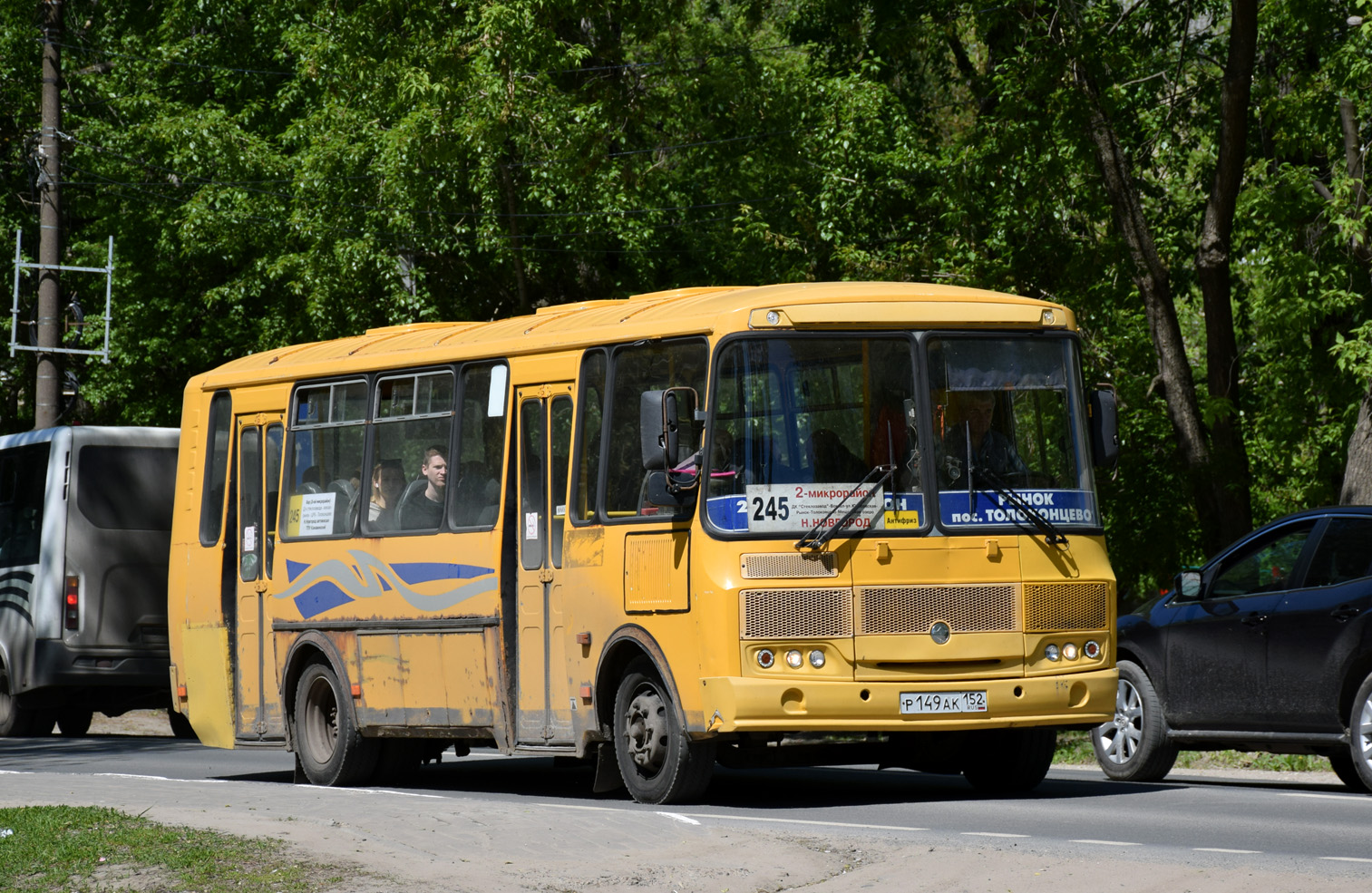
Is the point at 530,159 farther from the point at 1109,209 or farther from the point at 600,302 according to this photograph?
the point at 600,302

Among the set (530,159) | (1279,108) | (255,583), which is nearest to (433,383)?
(255,583)

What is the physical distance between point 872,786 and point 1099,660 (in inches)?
93.4

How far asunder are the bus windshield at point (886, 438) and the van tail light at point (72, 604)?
441 inches

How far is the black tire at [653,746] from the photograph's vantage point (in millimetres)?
11422

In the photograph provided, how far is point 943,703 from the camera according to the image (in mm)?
11156

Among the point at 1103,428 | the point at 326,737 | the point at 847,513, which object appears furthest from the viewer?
the point at 326,737

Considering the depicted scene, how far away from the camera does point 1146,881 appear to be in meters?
8.14

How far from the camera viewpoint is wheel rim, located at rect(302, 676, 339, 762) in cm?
1467

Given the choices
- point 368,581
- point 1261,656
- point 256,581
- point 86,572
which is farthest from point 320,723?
point 86,572

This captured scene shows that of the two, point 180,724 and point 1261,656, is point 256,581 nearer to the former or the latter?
point 1261,656

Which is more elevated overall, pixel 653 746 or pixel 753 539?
pixel 753 539

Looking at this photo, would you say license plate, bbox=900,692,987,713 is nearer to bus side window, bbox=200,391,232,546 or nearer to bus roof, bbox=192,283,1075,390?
bus roof, bbox=192,283,1075,390

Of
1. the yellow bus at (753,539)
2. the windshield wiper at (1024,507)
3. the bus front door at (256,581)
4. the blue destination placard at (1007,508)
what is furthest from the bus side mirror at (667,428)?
the bus front door at (256,581)

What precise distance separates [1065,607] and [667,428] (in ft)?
8.05
